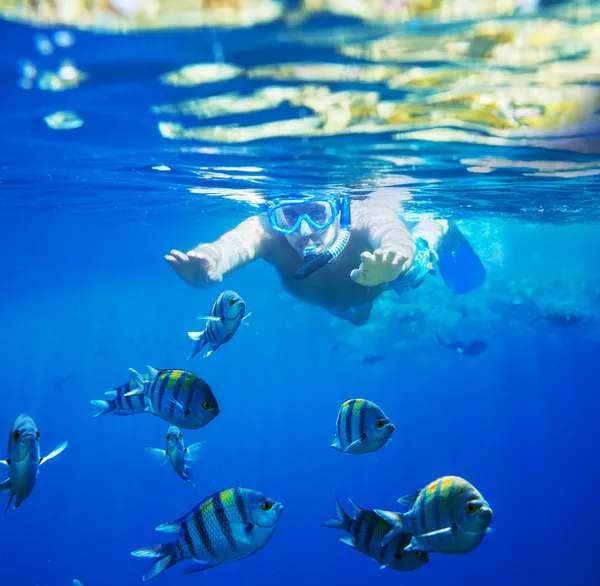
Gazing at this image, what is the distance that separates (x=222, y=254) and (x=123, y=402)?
3288 mm

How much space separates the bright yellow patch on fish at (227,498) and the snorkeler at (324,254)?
3.55 m

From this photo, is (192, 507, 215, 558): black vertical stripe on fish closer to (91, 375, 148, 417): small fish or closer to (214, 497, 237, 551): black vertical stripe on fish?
(214, 497, 237, 551): black vertical stripe on fish

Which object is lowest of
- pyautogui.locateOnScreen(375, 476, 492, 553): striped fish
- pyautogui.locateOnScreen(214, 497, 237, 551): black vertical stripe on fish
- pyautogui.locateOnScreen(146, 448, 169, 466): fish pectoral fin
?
pyautogui.locateOnScreen(214, 497, 237, 551): black vertical stripe on fish

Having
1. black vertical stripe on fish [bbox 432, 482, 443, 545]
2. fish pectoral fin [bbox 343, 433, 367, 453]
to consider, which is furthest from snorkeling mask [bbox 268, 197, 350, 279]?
black vertical stripe on fish [bbox 432, 482, 443, 545]

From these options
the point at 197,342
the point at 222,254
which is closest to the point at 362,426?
the point at 197,342

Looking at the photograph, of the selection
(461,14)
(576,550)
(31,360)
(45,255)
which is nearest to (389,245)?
(461,14)

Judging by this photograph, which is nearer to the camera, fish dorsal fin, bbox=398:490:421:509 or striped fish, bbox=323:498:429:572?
fish dorsal fin, bbox=398:490:421:509

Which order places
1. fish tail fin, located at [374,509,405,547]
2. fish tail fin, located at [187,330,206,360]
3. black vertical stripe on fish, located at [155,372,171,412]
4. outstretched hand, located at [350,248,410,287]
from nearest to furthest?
fish tail fin, located at [374,509,405,547]
black vertical stripe on fish, located at [155,372,171,412]
fish tail fin, located at [187,330,206,360]
outstretched hand, located at [350,248,410,287]

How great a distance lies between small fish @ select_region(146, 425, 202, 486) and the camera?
5223mm

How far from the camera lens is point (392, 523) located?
4.63 metres

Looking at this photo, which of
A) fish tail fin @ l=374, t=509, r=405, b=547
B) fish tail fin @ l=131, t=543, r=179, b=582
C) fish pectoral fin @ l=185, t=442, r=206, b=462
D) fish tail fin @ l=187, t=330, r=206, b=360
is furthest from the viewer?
fish pectoral fin @ l=185, t=442, r=206, b=462

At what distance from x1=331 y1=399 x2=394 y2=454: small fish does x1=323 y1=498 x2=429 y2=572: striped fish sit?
656 millimetres

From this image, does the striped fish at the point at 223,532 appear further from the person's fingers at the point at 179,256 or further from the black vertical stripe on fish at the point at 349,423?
the person's fingers at the point at 179,256

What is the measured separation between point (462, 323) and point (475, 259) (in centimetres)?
2055
